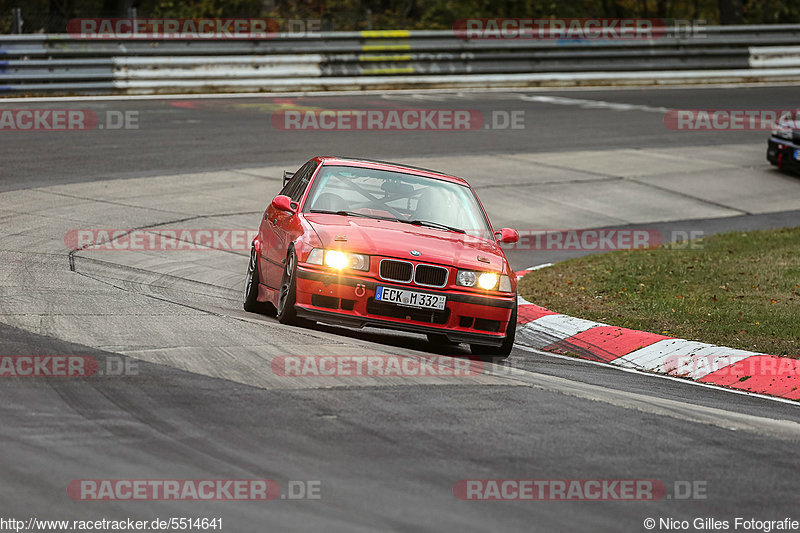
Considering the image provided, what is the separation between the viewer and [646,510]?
5.20m

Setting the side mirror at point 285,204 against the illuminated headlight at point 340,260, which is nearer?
the illuminated headlight at point 340,260

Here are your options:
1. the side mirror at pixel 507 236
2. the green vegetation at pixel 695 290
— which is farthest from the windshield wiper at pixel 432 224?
the green vegetation at pixel 695 290

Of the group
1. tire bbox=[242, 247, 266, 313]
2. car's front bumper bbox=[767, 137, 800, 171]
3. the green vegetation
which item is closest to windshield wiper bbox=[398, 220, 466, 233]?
tire bbox=[242, 247, 266, 313]

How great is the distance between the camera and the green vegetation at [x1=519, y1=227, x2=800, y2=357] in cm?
1036

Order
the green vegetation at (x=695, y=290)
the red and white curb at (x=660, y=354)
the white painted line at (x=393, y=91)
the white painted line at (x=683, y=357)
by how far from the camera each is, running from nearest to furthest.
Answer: the red and white curb at (x=660, y=354)
the white painted line at (x=683, y=357)
the green vegetation at (x=695, y=290)
the white painted line at (x=393, y=91)

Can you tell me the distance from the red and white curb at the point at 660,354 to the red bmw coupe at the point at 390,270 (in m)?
1.18

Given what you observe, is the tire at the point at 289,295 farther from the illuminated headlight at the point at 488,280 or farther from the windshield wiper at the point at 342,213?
the illuminated headlight at the point at 488,280

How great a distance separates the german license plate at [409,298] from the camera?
866 centimetres

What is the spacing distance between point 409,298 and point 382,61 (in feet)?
64.3

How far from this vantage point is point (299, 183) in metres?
10.6

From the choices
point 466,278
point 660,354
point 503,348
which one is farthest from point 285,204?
point 660,354

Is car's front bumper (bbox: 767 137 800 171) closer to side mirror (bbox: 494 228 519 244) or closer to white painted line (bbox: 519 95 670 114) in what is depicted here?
white painted line (bbox: 519 95 670 114)

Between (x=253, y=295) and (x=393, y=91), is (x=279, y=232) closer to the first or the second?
(x=253, y=295)

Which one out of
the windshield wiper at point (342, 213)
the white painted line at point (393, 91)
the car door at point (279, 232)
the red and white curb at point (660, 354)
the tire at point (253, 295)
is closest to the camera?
the red and white curb at point (660, 354)
